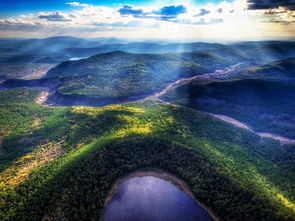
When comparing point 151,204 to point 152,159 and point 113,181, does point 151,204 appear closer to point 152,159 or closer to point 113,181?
point 113,181

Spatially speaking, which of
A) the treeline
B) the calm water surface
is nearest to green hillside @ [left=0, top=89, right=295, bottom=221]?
the treeline

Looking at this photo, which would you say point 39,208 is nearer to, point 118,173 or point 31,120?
point 118,173

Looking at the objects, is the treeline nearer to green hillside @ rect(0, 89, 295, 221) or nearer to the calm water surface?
green hillside @ rect(0, 89, 295, 221)

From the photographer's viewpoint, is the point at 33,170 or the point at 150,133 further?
the point at 150,133

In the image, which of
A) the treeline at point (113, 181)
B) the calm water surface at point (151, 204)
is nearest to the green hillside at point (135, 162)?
the treeline at point (113, 181)

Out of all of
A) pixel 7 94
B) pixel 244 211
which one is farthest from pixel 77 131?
pixel 7 94

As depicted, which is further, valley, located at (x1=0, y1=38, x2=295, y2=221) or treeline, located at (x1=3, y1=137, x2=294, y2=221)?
valley, located at (x1=0, y1=38, x2=295, y2=221)
